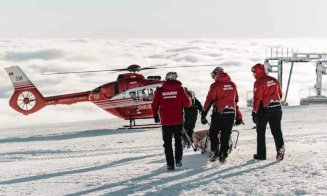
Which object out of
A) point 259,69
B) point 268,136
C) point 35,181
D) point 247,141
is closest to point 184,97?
point 259,69

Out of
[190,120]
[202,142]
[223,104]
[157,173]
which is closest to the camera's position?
[157,173]

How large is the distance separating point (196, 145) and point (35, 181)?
3659 mm

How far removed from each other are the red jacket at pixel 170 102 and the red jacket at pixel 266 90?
138 centimetres

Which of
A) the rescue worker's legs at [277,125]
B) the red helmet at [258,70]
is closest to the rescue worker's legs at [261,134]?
the rescue worker's legs at [277,125]

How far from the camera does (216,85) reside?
8.51 m

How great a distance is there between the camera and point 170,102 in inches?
323

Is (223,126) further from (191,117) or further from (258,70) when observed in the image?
(191,117)

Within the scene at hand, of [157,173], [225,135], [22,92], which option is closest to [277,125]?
[225,135]

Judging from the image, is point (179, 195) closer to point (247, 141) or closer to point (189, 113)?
point (189, 113)

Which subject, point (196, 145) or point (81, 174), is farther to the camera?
point (196, 145)

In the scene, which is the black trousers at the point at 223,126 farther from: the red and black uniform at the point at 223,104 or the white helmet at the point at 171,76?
the white helmet at the point at 171,76

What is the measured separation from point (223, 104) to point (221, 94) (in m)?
0.18

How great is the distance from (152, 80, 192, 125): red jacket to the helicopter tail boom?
12539 millimetres

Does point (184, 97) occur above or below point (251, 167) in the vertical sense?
above
